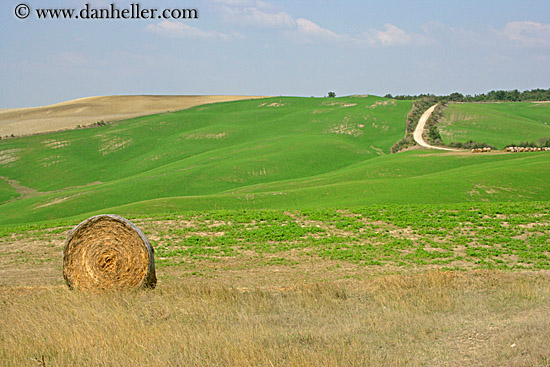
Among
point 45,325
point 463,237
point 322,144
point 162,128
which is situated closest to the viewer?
point 45,325

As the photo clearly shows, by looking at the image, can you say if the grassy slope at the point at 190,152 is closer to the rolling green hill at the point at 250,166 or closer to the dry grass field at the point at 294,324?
the rolling green hill at the point at 250,166

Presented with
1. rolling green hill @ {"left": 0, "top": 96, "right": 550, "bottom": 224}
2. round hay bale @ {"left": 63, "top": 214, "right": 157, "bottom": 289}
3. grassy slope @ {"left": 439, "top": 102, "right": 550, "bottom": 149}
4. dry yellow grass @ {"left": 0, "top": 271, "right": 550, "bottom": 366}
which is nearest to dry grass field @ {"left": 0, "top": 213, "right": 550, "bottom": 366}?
dry yellow grass @ {"left": 0, "top": 271, "right": 550, "bottom": 366}

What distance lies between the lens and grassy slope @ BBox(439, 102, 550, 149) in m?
77.3

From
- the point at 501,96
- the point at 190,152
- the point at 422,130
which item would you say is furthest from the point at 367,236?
the point at 501,96

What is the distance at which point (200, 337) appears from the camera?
883 centimetres

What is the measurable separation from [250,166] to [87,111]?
89.8 metres

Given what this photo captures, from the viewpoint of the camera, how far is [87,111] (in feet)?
455

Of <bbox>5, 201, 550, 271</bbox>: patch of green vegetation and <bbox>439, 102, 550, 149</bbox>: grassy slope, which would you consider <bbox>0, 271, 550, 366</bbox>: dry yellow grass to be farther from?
<bbox>439, 102, 550, 149</bbox>: grassy slope

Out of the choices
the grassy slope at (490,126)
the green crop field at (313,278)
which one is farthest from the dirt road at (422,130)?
the green crop field at (313,278)

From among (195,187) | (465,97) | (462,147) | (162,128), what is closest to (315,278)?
(195,187)

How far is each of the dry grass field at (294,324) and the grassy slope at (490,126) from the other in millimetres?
63432

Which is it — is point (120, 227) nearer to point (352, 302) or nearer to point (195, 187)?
point (352, 302)

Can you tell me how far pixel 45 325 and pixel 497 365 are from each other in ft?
27.1

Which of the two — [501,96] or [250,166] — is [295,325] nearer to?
[250,166]
